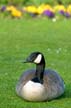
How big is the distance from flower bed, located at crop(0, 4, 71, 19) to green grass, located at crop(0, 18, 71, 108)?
1.10 metres

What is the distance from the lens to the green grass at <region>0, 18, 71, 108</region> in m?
9.29

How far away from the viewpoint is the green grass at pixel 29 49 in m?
9.29

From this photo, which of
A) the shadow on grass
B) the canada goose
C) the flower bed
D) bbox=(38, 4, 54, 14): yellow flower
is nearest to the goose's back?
the canada goose

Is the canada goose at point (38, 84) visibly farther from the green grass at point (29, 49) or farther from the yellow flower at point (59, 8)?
the yellow flower at point (59, 8)

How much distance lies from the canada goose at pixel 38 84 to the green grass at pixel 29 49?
0.49 feet

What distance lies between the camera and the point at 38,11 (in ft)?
83.0

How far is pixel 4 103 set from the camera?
8891mm

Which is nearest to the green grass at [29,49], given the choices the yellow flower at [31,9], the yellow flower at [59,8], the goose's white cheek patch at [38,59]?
the goose's white cheek patch at [38,59]

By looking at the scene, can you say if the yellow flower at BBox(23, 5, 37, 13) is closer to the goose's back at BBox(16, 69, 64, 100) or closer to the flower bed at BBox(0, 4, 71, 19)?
the flower bed at BBox(0, 4, 71, 19)

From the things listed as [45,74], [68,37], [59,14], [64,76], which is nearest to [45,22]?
[59,14]

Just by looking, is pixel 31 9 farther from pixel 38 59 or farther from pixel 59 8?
pixel 38 59

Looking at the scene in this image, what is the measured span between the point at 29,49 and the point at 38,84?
7.40 metres

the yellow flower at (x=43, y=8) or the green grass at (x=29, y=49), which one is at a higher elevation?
the green grass at (x=29, y=49)

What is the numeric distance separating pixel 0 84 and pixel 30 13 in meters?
14.5
